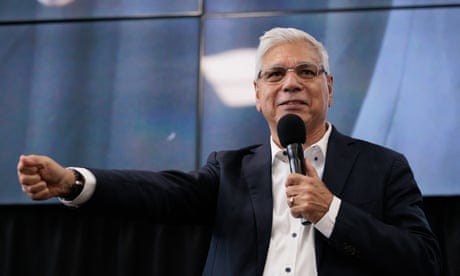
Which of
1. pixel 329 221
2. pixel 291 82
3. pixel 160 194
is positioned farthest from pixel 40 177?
pixel 291 82

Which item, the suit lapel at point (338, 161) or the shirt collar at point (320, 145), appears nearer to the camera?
the suit lapel at point (338, 161)

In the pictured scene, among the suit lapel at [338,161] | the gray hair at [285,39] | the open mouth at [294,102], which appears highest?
the gray hair at [285,39]

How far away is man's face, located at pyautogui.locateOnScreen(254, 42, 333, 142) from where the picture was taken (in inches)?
73.0

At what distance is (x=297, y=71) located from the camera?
1888 mm

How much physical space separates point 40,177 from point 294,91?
31.3 inches

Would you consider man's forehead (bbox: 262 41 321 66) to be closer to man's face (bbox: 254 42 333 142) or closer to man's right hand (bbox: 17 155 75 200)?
man's face (bbox: 254 42 333 142)

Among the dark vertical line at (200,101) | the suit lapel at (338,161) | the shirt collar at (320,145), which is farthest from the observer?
the dark vertical line at (200,101)

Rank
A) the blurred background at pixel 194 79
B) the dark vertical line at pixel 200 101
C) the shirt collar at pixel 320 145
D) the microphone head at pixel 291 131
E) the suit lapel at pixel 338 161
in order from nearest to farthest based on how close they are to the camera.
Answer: the microphone head at pixel 291 131, the suit lapel at pixel 338 161, the shirt collar at pixel 320 145, the blurred background at pixel 194 79, the dark vertical line at pixel 200 101

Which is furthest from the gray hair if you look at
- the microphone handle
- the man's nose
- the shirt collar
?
the microphone handle

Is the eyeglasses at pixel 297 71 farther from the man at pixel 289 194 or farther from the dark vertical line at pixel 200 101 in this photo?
the dark vertical line at pixel 200 101

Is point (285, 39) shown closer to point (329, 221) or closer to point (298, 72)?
point (298, 72)

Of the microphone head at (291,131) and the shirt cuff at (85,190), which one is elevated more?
the microphone head at (291,131)

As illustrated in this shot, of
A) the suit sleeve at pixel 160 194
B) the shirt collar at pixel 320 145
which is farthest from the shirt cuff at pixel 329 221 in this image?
the suit sleeve at pixel 160 194

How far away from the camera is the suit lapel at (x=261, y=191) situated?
1.65 meters
